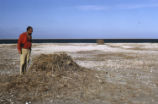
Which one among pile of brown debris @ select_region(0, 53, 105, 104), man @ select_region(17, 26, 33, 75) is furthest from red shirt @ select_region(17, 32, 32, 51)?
pile of brown debris @ select_region(0, 53, 105, 104)

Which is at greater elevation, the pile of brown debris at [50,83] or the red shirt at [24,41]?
the red shirt at [24,41]

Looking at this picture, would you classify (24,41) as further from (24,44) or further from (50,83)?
(50,83)

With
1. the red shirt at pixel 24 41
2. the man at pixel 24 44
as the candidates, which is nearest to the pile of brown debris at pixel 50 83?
the man at pixel 24 44

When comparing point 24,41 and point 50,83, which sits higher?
point 24,41

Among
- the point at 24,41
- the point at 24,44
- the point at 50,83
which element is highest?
the point at 24,41

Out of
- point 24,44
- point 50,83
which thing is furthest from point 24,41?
point 50,83

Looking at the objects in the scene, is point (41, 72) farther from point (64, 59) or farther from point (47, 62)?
point (64, 59)

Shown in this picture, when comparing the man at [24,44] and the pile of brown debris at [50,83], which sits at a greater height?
the man at [24,44]

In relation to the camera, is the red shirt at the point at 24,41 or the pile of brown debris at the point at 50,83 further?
the red shirt at the point at 24,41

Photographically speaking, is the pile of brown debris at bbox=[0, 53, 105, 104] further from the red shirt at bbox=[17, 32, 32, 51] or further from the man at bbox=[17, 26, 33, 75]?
the red shirt at bbox=[17, 32, 32, 51]

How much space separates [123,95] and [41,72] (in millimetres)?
3750

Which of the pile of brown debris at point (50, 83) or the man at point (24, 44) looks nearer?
the pile of brown debris at point (50, 83)

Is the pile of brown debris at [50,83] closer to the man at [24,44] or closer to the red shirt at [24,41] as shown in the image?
the man at [24,44]

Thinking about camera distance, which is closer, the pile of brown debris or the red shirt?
the pile of brown debris
